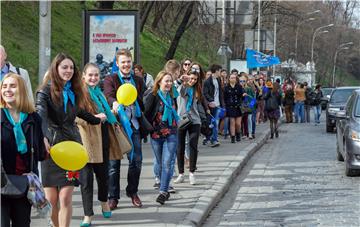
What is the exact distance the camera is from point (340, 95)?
2522cm

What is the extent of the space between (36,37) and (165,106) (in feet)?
59.5

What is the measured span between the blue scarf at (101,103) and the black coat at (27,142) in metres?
1.76

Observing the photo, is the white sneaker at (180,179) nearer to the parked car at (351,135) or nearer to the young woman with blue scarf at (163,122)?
the young woman with blue scarf at (163,122)

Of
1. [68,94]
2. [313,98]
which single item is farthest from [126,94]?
[313,98]

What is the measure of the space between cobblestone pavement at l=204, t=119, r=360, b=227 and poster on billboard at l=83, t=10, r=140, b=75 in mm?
3487

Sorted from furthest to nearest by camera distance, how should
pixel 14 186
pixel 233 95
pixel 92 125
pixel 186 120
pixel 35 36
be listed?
pixel 35 36 < pixel 233 95 < pixel 186 120 < pixel 92 125 < pixel 14 186

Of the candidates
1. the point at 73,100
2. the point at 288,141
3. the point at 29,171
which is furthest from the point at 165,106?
the point at 288,141

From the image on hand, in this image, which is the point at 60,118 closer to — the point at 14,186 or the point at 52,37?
the point at 14,186

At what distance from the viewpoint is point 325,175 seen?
12.5m

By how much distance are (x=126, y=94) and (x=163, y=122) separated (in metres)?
1.32

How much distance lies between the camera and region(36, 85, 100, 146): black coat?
632 cm

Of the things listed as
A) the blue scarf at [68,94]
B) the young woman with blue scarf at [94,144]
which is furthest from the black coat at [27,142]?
the young woman with blue scarf at [94,144]

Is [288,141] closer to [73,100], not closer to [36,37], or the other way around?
[36,37]

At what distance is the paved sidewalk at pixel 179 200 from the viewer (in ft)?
24.8
